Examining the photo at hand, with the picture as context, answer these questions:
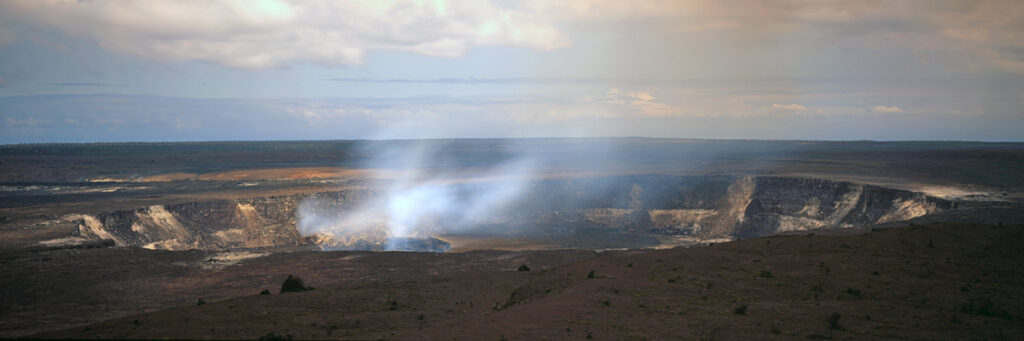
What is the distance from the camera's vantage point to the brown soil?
14.4 m

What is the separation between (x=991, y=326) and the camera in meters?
15.0

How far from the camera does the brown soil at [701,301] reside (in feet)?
47.2

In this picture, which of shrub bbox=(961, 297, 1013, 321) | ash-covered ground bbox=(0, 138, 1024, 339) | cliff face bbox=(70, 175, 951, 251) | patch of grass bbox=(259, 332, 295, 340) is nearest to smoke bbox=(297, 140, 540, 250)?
ash-covered ground bbox=(0, 138, 1024, 339)

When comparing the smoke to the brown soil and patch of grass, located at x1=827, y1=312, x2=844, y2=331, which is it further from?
patch of grass, located at x1=827, y1=312, x2=844, y2=331

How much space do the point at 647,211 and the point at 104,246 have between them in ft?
154

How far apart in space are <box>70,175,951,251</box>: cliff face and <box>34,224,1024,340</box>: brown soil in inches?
874

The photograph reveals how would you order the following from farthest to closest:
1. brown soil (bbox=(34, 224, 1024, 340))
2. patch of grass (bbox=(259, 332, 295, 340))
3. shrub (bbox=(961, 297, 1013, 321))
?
shrub (bbox=(961, 297, 1013, 321)) < brown soil (bbox=(34, 224, 1024, 340)) < patch of grass (bbox=(259, 332, 295, 340))

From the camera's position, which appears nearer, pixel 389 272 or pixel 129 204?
pixel 389 272

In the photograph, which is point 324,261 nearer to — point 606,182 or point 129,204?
point 129,204

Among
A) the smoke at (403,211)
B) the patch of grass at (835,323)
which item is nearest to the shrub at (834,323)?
the patch of grass at (835,323)

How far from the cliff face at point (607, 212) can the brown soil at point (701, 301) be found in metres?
22.2

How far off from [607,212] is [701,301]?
146 ft

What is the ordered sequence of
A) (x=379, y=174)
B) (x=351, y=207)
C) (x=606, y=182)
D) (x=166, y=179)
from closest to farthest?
(x=351, y=207) < (x=606, y=182) < (x=166, y=179) < (x=379, y=174)

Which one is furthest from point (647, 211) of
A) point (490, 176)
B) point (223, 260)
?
point (223, 260)
